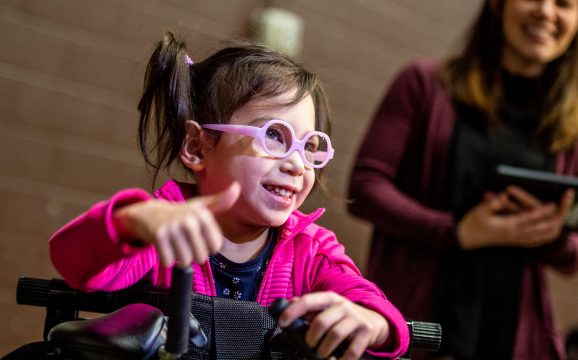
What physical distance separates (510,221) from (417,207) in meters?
0.17

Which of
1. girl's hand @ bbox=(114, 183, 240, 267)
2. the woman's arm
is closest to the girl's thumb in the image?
girl's hand @ bbox=(114, 183, 240, 267)

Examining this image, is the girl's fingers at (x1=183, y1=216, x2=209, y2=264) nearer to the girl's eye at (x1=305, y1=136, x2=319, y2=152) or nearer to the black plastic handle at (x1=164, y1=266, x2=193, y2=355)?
the black plastic handle at (x1=164, y1=266, x2=193, y2=355)

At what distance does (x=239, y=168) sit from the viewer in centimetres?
76

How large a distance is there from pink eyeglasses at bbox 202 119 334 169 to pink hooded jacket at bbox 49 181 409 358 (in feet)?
0.25

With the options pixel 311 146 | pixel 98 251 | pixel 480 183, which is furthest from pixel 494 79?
pixel 98 251

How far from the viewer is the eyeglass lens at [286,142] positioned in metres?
0.75

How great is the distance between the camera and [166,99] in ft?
2.62

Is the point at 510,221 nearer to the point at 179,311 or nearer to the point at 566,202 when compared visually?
the point at 566,202

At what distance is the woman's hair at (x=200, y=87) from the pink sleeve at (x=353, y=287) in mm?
168

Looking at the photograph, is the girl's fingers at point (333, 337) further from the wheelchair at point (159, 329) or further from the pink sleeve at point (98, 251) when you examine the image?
the pink sleeve at point (98, 251)

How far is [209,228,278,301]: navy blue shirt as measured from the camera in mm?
792

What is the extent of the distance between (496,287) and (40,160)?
3.09 ft

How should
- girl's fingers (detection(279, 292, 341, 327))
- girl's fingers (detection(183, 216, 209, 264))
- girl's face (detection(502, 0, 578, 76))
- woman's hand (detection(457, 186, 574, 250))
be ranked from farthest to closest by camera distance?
girl's face (detection(502, 0, 578, 76)) → woman's hand (detection(457, 186, 574, 250)) → girl's fingers (detection(279, 292, 341, 327)) → girl's fingers (detection(183, 216, 209, 264))

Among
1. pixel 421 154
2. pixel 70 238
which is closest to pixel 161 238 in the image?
pixel 70 238
